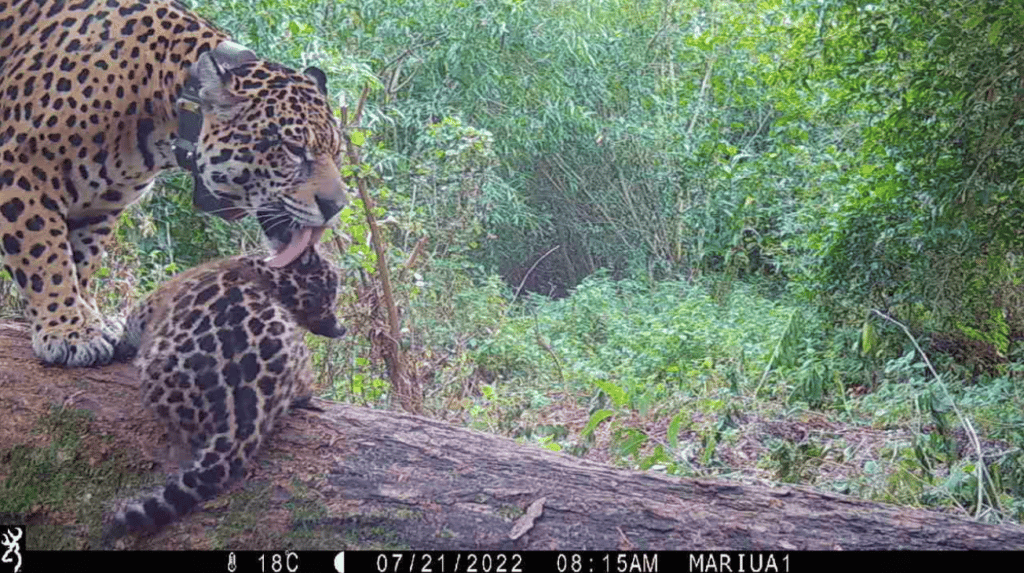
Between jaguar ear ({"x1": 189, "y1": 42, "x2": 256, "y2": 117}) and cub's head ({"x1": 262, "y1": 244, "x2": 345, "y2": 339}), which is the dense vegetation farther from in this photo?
jaguar ear ({"x1": 189, "y1": 42, "x2": 256, "y2": 117})

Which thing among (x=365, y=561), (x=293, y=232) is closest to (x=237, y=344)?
(x=293, y=232)

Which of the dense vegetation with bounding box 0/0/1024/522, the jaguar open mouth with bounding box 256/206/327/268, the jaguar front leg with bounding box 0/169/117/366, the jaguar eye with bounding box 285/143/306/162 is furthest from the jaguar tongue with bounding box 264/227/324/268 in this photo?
the dense vegetation with bounding box 0/0/1024/522

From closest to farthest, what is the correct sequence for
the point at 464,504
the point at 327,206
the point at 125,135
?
the point at 464,504 → the point at 327,206 → the point at 125,135

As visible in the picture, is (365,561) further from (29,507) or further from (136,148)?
(136,148)

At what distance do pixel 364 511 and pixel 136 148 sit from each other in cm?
131

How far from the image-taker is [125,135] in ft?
10.1

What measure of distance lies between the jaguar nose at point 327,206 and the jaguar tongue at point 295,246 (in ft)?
0.25

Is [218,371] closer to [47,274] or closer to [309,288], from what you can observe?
[309,288]

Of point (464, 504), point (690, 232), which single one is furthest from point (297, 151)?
point (690, 232)

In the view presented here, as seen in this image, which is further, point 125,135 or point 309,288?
point 125,135

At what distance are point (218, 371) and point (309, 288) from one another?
347 mm

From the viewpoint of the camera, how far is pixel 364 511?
2488 millimetres

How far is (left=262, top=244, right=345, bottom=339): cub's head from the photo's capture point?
2.74m

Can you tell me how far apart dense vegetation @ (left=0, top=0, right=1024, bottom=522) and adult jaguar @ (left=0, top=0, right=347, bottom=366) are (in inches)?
64.8
